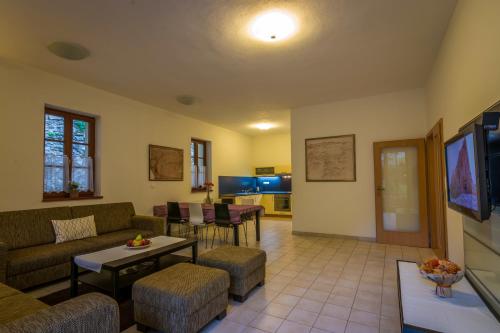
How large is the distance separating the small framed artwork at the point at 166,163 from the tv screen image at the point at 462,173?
15.6 ft

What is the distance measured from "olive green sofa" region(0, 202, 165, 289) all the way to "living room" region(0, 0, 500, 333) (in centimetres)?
2

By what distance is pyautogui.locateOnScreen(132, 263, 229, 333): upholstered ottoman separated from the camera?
186 cm

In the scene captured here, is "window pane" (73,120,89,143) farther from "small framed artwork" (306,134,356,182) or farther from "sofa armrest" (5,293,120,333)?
"small framed artwork" (306,134,356,182)

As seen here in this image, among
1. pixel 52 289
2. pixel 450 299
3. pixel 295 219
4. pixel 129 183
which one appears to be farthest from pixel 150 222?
pixel 450 299

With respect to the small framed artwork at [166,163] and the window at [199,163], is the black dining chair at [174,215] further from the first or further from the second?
the window at [199,163]

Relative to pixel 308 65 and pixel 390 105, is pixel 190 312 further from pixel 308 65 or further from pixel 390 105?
pixel 390 105

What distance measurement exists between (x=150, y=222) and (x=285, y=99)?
10.9ft

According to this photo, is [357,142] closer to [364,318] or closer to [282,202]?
[364,318]

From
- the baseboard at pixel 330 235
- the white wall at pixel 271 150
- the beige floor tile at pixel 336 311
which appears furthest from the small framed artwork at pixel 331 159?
the white wall at pixel 271 150

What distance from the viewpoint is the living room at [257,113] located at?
7.47 feet

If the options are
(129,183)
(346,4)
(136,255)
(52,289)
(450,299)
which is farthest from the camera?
(129,183)

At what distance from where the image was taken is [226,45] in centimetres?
300

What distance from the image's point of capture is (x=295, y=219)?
5629mm

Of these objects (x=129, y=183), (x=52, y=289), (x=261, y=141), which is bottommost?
(x=52, y=289)
